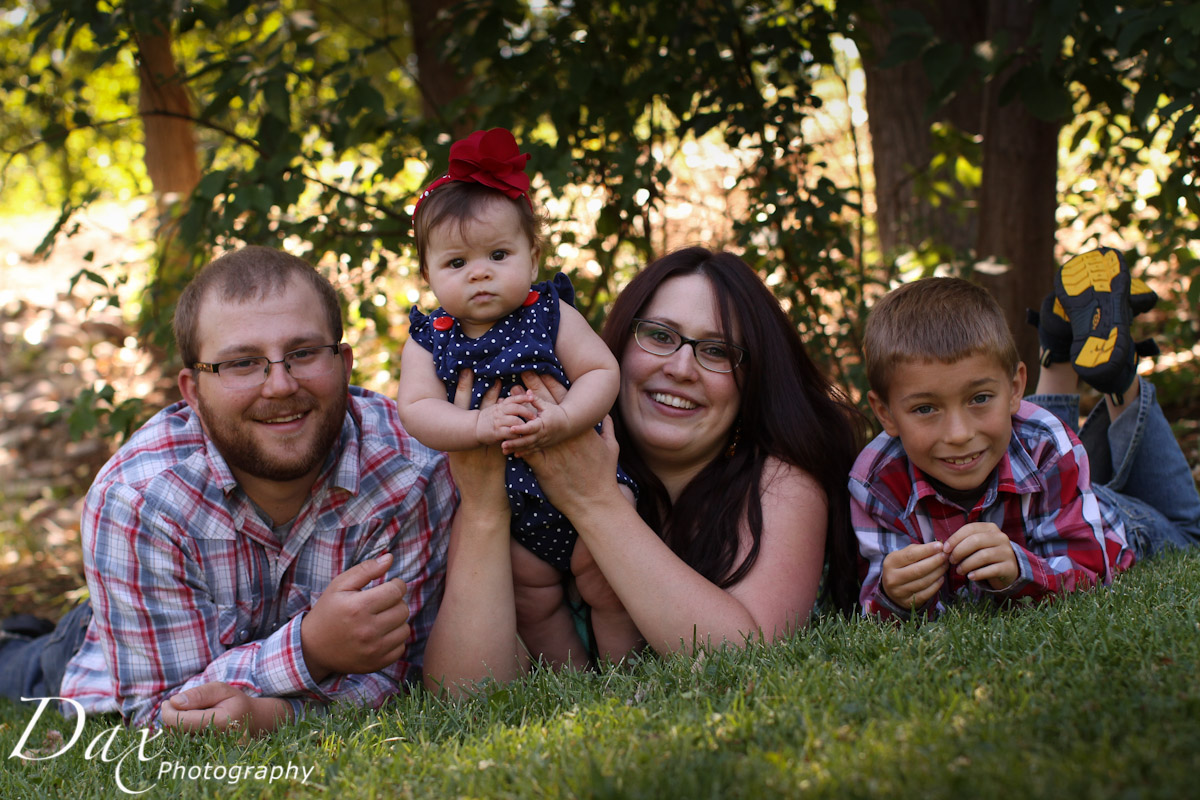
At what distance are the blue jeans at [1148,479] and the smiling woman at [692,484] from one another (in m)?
1.08

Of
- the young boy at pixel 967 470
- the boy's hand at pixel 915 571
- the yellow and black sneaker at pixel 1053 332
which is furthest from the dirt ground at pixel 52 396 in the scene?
the boy's hand at pixel 915 571

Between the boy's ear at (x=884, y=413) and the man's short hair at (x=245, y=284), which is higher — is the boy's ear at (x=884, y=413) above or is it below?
below

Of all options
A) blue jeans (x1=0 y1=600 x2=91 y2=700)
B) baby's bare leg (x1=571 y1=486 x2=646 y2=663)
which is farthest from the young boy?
blue jeans (x1=0 y1=600 x2=91 y2=700)

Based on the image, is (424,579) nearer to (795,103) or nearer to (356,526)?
(356,526)

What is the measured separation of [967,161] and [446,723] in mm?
4162

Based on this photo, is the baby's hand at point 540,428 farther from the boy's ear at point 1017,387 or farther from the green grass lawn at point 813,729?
the boy's ear at point 1017,387

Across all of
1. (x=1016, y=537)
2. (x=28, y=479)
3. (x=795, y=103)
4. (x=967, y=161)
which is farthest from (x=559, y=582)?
(x=28, y=479)

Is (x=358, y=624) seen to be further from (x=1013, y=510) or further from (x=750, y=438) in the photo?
(x=1013, y=510)

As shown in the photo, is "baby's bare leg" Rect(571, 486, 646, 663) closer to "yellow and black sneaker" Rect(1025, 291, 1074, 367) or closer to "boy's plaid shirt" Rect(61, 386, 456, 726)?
"boy's plaid shirt" Rect(61, 386, 456, 726)

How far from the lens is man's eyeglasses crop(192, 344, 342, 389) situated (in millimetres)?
2959

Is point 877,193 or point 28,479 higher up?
point 877,193

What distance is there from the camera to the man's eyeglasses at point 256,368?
2959 millimetres

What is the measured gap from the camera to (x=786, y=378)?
10.1 feet

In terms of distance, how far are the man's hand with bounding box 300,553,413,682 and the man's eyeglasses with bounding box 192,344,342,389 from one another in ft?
2.14
